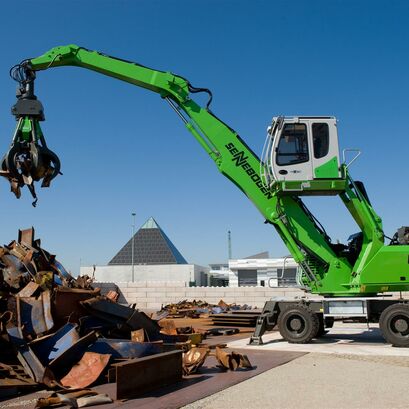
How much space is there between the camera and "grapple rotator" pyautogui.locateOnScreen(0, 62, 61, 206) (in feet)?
33.0

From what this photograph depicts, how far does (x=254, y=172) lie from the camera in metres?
12.3

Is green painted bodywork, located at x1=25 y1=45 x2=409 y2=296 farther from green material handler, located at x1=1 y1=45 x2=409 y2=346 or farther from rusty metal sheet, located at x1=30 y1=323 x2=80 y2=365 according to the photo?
rusty metal sheet, located at x1=30 y1=323 x2=80 y2=365

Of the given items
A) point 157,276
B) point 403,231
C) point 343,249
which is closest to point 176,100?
point 343,249

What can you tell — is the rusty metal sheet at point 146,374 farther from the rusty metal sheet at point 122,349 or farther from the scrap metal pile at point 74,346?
the rusty metal sheet at point 122,349

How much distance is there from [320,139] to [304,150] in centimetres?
47

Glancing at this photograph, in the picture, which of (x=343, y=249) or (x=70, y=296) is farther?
(x=343, y=249)

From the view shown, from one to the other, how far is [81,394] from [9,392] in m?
1.03

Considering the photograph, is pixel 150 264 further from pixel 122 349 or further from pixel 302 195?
pixel 122 349

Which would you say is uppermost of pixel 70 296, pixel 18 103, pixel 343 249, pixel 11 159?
pixel 18 103

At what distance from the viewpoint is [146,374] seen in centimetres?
658

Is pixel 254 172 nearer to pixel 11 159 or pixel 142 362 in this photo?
pixel 11 159

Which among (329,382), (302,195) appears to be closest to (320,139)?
(302,195)

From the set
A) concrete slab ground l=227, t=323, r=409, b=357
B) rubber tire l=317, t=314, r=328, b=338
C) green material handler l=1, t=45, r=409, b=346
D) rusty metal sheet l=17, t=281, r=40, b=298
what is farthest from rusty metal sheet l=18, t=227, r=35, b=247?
rubber tire l=317, t=314, r=328, b=338

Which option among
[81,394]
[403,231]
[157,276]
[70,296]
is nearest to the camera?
[81,394]
